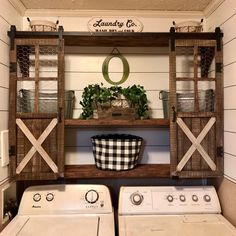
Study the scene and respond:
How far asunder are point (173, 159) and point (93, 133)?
580 millimetres

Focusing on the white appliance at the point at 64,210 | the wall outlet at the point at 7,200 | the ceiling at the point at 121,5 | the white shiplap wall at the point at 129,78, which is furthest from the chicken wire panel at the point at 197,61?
the wall outlet at the point at 7,200

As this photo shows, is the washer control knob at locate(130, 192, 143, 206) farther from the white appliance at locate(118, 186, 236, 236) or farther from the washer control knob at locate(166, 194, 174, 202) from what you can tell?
the washer control knob at locate(166, 194, 174, 202)

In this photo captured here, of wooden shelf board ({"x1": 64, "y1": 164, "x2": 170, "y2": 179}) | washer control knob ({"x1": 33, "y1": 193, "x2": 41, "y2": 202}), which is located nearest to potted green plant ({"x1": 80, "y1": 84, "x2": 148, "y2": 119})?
wooden shelf board ({"x1": 64, "y1": 164, "x2": 170, "y2": 179})

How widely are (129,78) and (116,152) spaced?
0.55 meters

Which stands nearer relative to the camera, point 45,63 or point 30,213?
point 30,213

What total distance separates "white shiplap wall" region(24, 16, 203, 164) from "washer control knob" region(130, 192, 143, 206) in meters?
0.28

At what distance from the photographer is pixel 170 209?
147 cm

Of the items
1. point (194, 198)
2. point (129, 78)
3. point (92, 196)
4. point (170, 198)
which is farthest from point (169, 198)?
point (129, 78)

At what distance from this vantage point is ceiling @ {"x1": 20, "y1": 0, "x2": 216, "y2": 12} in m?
1.54

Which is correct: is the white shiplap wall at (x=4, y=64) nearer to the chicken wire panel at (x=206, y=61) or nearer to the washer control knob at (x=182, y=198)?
the washer control knob at (x=182, y=198)

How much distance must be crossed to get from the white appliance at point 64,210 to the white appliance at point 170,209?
0.36 feet

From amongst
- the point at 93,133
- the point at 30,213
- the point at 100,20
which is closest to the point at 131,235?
the point at 30,213

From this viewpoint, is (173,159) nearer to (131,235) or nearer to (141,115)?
(141,115)

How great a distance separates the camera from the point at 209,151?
1.44m
